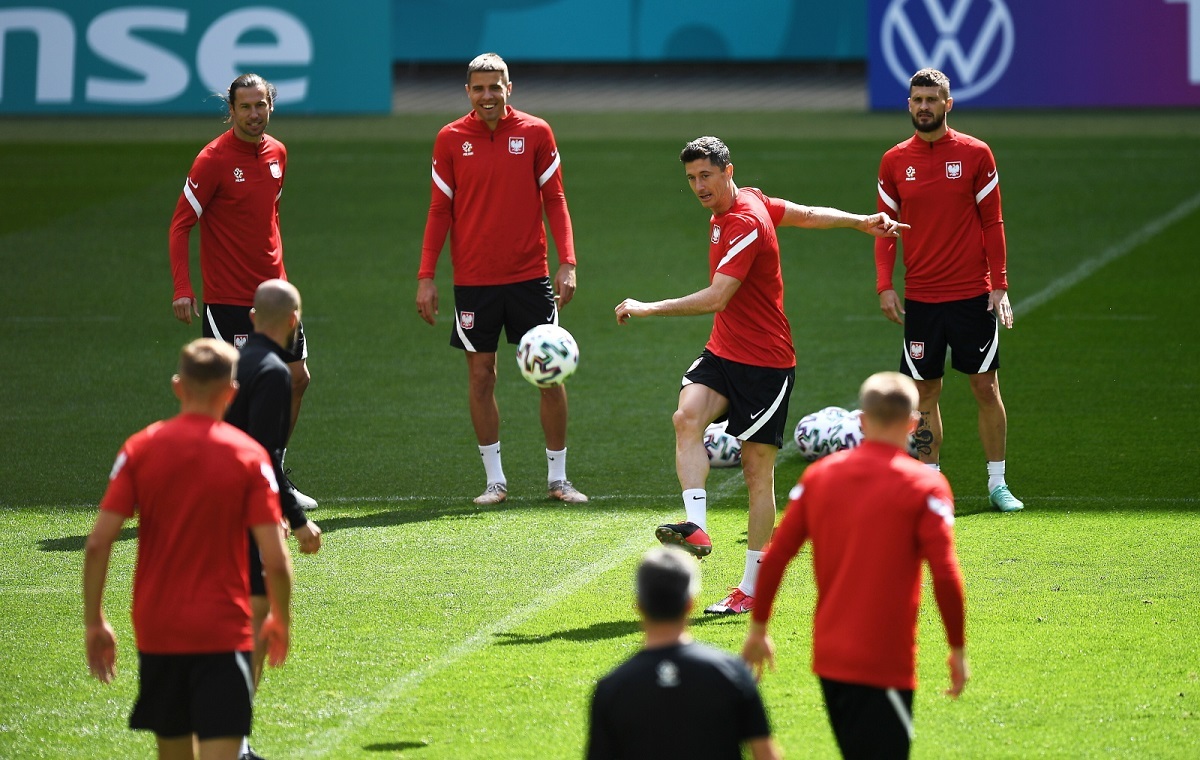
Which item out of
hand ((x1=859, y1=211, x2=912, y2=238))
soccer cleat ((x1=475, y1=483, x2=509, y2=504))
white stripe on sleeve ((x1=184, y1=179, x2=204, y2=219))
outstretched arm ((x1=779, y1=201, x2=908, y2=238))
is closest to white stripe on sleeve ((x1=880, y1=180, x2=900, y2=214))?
hand ((x1=859, y1=211, x2=912, y2=238))

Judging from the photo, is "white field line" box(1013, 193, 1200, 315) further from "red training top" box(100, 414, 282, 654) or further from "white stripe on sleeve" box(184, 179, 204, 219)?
"red training top" box(100, 414, 282, 654)

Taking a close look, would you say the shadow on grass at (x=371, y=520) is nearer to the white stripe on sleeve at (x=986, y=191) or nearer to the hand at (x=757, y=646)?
the white stripe on sleeve at (x=986, y=191)

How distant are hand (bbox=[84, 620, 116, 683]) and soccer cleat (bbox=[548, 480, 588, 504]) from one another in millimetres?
4821

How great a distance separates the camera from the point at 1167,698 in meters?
6.12

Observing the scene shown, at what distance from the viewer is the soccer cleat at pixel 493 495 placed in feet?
31.0

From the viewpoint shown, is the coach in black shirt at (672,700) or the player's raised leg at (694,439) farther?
the player's raised leg at (694,439)

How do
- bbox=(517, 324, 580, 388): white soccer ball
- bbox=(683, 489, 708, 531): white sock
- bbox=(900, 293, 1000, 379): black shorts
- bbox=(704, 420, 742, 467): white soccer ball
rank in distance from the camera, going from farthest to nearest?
bbox=(704, 420, 742, 467): white soccer ball, bbox=(900, 293, 1000, 379): black shorts, bbox=(517, 324, 580, 388): white soccer ball, bbox=(683, 489, 708, 531): white sock

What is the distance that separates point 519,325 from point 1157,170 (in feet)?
46.1

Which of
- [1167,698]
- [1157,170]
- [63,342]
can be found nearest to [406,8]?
[1157,170]

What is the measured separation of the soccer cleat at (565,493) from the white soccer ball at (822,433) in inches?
61.8

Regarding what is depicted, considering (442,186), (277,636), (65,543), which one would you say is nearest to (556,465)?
(442,186)

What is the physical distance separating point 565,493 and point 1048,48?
17846 millimetres

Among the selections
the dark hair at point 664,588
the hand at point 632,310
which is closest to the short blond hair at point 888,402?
the dark hair at point 664,588

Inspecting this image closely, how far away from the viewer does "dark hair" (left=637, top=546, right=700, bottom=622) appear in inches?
152
